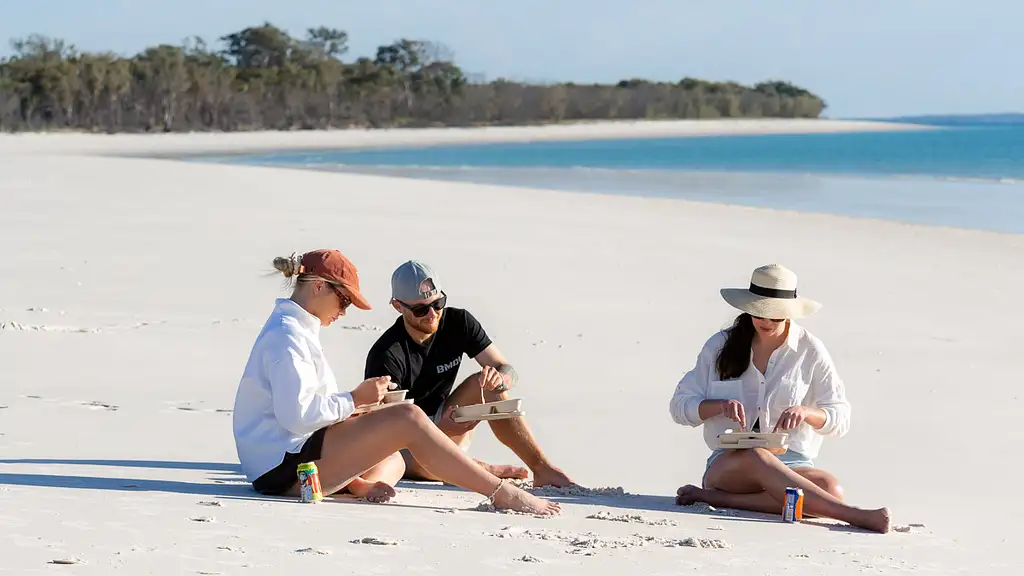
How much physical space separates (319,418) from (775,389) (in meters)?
1.73

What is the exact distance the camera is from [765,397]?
537 cm

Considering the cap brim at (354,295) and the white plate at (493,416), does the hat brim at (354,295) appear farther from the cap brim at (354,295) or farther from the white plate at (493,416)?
the white plate at (493,416)

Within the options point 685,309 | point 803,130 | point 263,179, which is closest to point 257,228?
point 685,309

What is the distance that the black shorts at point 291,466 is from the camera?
5.05m

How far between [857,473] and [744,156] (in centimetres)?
4931

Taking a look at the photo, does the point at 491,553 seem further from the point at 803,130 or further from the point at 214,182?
the point at 803,130

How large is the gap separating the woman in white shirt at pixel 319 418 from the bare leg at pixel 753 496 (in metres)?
0.62

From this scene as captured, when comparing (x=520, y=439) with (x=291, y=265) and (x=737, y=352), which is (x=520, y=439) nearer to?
(x=737, y=352)

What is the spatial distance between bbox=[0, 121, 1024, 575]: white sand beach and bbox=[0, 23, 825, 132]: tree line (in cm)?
5923

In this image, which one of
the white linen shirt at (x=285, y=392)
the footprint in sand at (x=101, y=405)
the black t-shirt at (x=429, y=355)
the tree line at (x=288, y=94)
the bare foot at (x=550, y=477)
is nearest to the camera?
the white linen shirt at (x=285, y=392)

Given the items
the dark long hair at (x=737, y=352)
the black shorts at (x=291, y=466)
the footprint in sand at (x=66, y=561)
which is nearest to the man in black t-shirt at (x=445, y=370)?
the black shorts at (x=291, y=466)

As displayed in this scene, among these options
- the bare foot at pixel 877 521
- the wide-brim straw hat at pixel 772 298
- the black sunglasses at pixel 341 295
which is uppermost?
the wide-brim straw hat at pixel 772 298

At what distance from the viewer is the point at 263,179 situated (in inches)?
977

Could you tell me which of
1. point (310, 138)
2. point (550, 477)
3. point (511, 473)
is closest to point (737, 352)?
point (550, 477)
